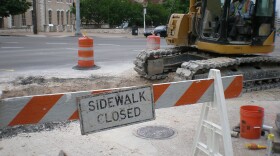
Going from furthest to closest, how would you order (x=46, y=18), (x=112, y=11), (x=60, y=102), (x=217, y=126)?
(x=46, y=18), (x=112, y=11), (x=217, y=126), (x=60, y=102)

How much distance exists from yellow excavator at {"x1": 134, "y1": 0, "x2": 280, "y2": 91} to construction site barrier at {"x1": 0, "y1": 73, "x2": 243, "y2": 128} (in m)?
4.26

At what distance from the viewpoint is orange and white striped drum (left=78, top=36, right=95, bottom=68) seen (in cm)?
1091

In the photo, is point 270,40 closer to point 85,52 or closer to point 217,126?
point 85,52

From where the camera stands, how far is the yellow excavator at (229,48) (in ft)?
27.1

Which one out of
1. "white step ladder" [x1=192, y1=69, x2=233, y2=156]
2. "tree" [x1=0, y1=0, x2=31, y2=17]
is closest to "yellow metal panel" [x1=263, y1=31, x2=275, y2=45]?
"white step ladder" [x1=192, y1=69, x2=233, y2=156]

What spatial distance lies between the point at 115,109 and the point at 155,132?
2.47 metres

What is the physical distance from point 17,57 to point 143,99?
12.5m

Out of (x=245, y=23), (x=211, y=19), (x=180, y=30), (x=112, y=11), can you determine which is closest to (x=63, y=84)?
(x=180, y=30)

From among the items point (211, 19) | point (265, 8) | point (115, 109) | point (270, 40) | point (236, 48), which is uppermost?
point (265, 8)

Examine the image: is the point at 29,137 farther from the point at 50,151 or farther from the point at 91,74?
the point at 91,74

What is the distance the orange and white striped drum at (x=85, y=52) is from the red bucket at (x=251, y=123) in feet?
22.1

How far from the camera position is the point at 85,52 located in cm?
1113

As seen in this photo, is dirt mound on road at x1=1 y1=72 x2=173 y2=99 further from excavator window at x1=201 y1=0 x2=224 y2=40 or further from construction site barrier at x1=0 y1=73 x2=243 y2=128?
construction site barrier at x1=0 y1=73 x2=243 y2=128

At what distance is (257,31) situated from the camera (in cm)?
863
